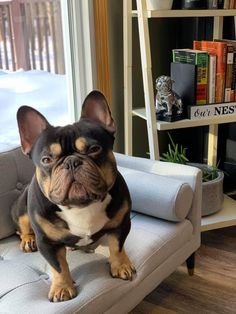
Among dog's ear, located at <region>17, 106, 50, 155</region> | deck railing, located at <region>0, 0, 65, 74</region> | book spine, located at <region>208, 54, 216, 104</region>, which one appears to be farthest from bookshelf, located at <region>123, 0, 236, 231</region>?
dog's ear, located at <region>17, 106, 50, 155</region>

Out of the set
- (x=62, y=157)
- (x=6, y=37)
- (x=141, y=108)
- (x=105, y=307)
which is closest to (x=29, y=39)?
(x=6, y=37)

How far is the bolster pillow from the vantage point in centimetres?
170

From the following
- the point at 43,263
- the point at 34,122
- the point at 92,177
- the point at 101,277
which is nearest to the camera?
the point at 92,177

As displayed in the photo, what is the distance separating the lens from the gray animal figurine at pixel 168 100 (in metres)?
2.15

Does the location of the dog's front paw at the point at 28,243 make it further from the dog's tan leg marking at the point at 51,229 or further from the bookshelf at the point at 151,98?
the bookshelf at the point at 151,98

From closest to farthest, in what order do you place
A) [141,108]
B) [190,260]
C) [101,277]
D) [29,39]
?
[101,277], [190,260], [29,39], [141,108]

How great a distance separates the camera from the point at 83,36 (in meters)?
2.32

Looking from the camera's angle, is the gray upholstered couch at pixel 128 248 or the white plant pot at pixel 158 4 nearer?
the gray upholstered couch at pixel 128 248

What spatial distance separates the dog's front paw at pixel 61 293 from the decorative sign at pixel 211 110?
3.71 feet

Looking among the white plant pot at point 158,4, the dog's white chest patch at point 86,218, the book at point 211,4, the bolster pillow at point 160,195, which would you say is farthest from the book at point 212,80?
the dog's white chest patch at point 86,218

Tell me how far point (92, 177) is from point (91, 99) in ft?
0.87

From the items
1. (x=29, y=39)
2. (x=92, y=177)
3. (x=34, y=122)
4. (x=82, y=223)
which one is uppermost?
(x=29, y=39)

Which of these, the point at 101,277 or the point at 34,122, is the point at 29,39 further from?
the point at 101,277

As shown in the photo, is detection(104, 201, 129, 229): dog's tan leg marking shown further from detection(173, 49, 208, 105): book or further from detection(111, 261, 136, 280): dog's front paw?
detection(173, 49, 208, 105): book
